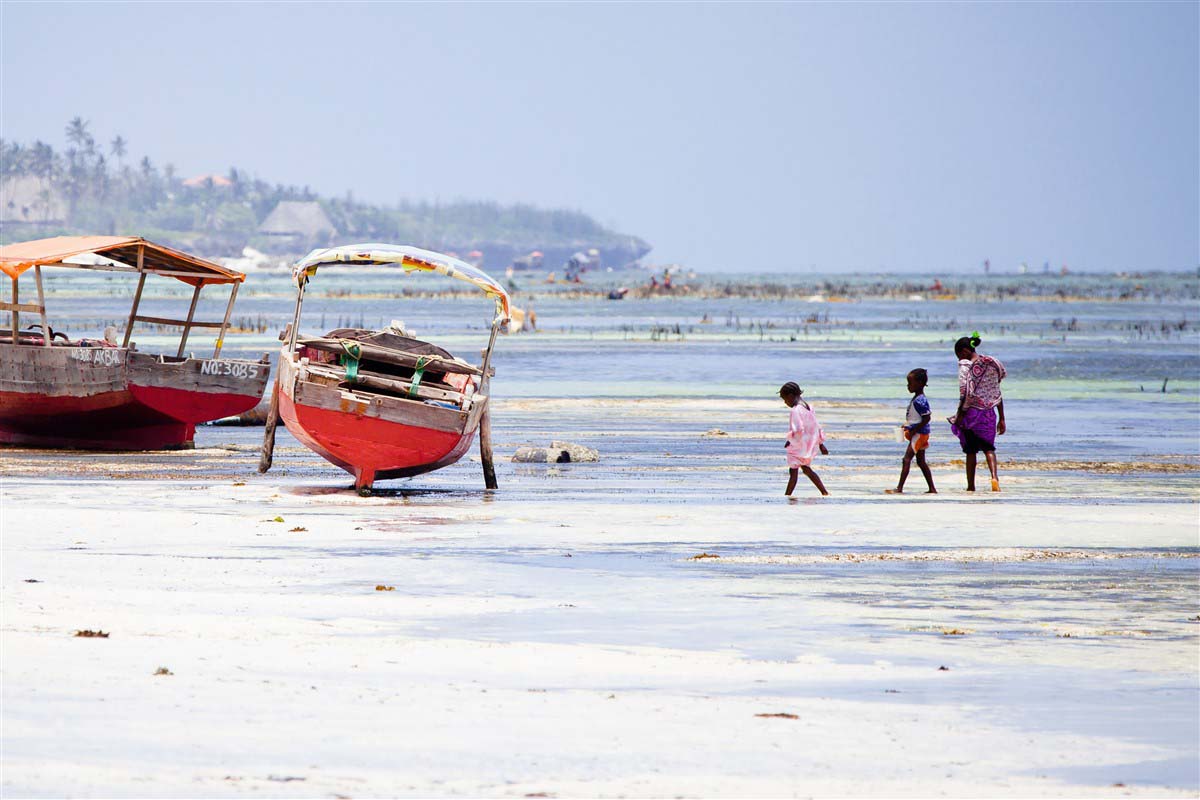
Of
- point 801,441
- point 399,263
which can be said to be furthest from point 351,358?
point 801,441

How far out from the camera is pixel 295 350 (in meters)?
17.2

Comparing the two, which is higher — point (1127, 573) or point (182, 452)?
point (1127, 573)

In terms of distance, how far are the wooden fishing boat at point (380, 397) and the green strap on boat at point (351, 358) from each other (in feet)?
0.03

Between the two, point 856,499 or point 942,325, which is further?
point 942,325

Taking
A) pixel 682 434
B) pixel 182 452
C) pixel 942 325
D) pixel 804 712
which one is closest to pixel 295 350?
pixel 182 452

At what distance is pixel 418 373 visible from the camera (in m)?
16.4

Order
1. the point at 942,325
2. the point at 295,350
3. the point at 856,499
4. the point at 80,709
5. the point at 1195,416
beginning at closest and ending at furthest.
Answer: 1. the point at 80,709
2. the point at 856,499
3. the point at 295,350
4. the point at 1195,416
5. the point at 942,325

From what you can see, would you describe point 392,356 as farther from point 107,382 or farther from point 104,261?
point 104,261

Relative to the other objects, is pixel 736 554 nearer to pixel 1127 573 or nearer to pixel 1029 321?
pixel 1127 573

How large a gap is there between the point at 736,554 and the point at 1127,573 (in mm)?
2852

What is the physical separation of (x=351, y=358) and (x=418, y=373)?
704mm

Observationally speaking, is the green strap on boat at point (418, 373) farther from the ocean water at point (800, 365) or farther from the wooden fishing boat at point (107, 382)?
the wooden fishing boat at point (107, 382)

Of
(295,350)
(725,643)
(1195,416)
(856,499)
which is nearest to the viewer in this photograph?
(725,643)

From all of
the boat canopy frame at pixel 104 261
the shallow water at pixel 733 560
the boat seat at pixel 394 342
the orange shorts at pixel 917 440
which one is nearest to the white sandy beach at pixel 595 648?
the shallow water at pixel 733 560
